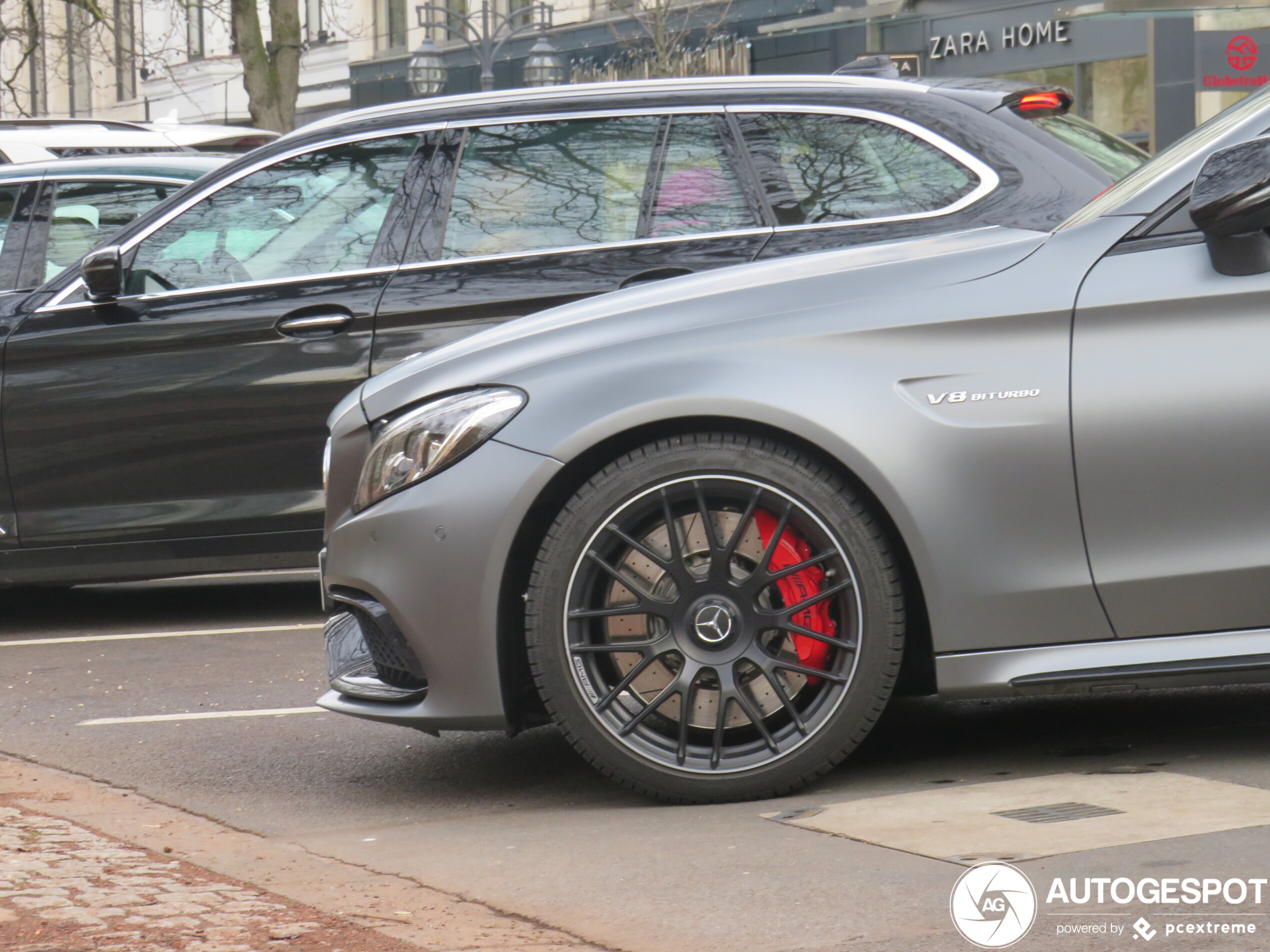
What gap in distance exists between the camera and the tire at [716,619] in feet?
13.4

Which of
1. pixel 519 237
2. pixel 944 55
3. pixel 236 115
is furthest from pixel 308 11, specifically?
pixel 519 237

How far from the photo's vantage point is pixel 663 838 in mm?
3928

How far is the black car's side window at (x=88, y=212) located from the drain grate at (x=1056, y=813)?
5.41m

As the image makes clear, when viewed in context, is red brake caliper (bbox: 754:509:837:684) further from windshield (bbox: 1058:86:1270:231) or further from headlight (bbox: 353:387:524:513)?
windshield (bbox: 1058:86:1270:231)

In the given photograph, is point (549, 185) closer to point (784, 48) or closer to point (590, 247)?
point (590, 247)

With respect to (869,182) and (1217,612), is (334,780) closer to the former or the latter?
(1217,612)

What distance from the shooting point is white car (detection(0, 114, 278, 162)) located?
A: 1028cm

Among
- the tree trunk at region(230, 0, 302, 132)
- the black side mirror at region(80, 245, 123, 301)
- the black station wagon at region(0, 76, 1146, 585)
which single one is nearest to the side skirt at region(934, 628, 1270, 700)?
the black station wagon at region(0, 76, 1146, 585)

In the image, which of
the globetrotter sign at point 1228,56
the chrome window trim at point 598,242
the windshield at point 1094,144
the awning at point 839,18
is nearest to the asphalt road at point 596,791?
the chrome window trim at point 598,242

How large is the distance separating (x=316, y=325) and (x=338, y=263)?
0.26m

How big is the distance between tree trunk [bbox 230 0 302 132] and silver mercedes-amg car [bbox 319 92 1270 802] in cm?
1681

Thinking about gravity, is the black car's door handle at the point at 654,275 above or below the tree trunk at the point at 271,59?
below

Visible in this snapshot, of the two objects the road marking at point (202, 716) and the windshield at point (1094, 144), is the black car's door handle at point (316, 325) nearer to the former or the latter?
the road marking at point (202, 716)

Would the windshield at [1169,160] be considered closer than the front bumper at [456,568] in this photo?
No
